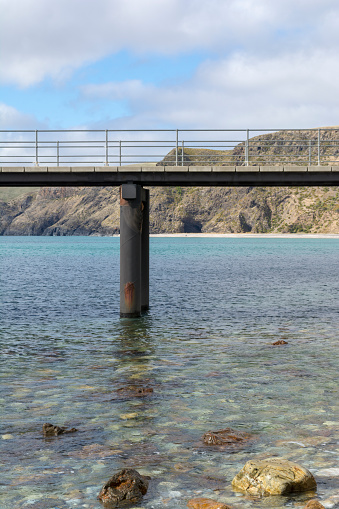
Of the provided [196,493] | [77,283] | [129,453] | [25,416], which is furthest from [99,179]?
[77,283]

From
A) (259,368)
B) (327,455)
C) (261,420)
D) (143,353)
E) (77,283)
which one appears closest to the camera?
(327,455)

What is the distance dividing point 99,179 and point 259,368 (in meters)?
11.7

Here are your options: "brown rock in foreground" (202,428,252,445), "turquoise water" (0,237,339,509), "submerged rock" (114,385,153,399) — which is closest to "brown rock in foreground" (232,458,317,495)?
"turquoise water" (0,237,339,509)

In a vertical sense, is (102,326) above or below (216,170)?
below

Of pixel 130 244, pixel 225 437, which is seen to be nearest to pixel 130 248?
pixel 130 244

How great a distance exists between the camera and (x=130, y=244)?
23609 millimetres

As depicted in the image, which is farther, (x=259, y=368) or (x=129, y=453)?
(x=259, y=368)

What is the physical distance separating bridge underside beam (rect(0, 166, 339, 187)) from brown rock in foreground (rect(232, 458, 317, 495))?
16.7 m

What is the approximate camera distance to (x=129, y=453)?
30.2ft

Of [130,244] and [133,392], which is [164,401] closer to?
[133,392]

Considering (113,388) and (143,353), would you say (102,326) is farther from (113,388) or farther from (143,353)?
(113,388)

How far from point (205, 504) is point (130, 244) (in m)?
16.9

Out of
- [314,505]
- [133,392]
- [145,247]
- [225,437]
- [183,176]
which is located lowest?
[133,392]

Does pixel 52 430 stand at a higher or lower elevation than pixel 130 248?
lower
